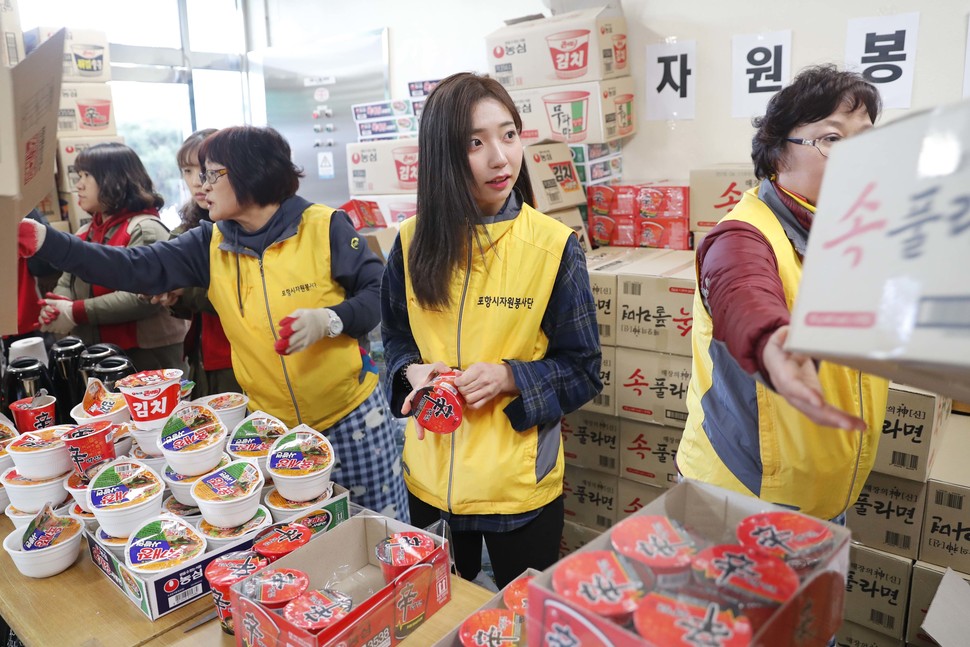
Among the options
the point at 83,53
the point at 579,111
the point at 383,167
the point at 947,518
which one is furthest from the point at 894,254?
the point at 83,53

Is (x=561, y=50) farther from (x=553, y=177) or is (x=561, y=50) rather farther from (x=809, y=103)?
(x=809, y=103)

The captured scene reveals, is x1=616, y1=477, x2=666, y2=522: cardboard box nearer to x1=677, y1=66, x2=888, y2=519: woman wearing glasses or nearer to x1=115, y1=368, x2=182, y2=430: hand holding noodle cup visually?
x1=677, y1=66, x2=888, y2=519: woman wearing glasses

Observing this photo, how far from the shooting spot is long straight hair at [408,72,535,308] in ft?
4.82

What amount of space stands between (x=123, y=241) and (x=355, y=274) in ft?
4.11

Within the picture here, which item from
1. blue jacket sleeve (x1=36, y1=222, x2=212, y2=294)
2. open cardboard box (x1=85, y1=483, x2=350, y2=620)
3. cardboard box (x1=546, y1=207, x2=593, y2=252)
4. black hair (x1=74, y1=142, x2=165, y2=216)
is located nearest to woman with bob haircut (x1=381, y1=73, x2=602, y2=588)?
open cardboard box (x1=85, y1=483, x2=350, y2=620)

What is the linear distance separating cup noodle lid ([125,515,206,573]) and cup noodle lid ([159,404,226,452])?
0.16 meters

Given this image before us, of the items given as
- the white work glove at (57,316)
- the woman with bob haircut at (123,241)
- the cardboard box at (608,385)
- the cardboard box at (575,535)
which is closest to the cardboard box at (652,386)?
the cardboard box at (608,385)

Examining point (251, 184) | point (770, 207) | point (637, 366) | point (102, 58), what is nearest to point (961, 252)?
point (770, 207)

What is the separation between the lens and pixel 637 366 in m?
2.38

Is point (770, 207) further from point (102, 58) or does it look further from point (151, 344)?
point (102, 58)

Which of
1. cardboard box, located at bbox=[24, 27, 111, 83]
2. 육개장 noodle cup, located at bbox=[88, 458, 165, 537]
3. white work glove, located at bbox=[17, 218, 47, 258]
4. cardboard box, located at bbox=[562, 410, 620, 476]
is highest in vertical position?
cardboard box, located at bbox=[24, 27, 111, 83]

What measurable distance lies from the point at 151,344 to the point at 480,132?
1.91m

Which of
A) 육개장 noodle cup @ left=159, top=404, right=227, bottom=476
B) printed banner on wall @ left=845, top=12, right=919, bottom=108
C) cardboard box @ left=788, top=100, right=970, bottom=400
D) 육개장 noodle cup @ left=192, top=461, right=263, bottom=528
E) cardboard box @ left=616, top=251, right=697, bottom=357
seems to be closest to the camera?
cardboard box @ left=788, top=100, right=970, bottom=400

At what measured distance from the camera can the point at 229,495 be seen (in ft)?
4.34
